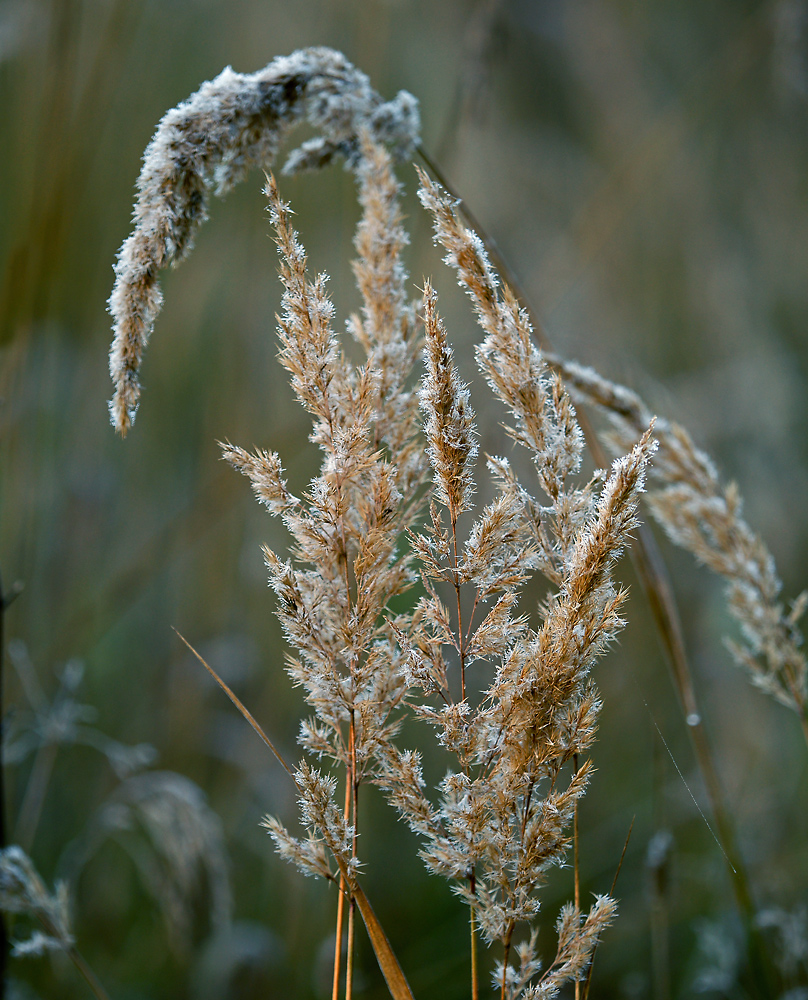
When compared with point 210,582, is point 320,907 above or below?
below

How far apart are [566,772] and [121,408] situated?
1615 millimetres

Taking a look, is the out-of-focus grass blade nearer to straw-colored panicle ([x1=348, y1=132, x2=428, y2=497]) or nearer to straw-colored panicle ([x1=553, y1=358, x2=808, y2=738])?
straw-colored panicle ([x1=348, y1=132, x2=428, y2=497])

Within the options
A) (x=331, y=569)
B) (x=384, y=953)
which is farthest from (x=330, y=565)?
(x=384, y=953)

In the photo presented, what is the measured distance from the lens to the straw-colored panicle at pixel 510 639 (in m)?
0.57

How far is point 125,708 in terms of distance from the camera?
183 centimetres

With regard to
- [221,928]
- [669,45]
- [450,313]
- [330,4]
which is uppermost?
[669,45]

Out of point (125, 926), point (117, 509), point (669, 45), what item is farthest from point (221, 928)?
point (669, 45)

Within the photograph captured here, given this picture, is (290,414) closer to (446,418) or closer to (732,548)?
(732,548)

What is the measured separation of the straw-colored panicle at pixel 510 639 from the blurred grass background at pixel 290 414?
61cm

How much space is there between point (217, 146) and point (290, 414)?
1511 millimetres

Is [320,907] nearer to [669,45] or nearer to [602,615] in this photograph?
[602,615]

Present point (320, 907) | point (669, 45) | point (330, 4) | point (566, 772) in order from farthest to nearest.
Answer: point (669, 45) < point (330, 4) < point (566, 772) < point (320, 907)

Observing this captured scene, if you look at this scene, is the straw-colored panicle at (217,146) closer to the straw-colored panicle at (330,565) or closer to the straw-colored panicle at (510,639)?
the straw-colored panicle at (330,565)

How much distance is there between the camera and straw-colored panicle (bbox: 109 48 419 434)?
59 centimetres
